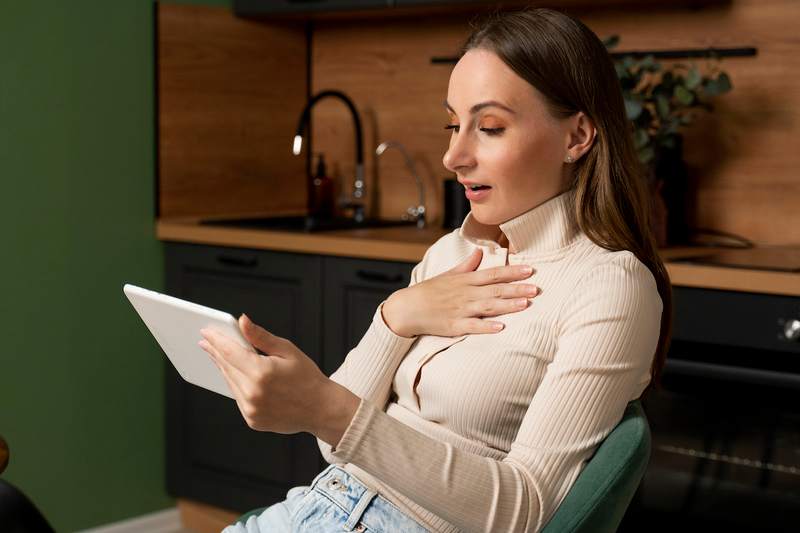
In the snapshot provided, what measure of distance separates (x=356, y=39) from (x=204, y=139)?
22.8 inches

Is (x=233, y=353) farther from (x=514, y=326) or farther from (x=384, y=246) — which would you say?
(x=384, y=246)

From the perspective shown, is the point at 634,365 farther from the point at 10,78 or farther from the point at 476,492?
the point at 10,78

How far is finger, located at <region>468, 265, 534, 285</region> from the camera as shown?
1.41 m

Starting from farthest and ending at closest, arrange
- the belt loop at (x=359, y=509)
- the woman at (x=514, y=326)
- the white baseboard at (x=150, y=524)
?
the white baseboard at (x=150, y=524)
the belt loop at (x=359, y=509)
the woman at (x=514, y=326)

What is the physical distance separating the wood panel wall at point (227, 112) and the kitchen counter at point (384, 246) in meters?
0.16

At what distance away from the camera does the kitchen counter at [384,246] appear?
2131mm

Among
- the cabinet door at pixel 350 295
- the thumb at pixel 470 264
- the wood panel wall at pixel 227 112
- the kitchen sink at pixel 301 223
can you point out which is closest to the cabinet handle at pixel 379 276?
the cabinet door at pixel 350 295

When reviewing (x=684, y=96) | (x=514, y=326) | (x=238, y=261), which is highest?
(x=684, y=96)

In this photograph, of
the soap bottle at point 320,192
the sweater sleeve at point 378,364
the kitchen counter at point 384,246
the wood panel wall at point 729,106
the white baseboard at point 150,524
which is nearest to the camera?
the sweater sleeve at point 378,364

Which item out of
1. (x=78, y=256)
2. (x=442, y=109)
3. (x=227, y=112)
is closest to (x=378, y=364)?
(x=78, y=256)

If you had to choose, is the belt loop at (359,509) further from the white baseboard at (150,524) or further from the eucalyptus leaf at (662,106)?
the white baseboard at (150,524)

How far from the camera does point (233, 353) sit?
1116 mm

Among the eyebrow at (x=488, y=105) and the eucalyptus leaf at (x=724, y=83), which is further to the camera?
the eucalyptus leaf at (x=724, y=83)

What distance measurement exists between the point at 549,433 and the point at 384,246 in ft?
4.76
